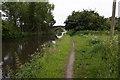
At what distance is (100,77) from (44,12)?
3468cm

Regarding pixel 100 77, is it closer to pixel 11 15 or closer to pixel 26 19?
pixel 11 15

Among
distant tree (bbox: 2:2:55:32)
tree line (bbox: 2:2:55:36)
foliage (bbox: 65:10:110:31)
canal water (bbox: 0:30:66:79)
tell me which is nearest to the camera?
canal water (bbox: 0:30:66:79)

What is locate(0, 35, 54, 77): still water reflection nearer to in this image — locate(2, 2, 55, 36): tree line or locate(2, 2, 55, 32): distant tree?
locate(2, 2, 55, 36): tree line

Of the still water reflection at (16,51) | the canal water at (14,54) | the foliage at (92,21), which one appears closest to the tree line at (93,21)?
the foliage at (92,21)

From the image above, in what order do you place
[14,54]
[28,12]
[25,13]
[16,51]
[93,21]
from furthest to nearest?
[28,12] < [25,13] < [93,21] < [16,51] < [14,54]

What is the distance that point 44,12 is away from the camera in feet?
117

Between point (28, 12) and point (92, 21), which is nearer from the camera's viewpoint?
point (92, 21)

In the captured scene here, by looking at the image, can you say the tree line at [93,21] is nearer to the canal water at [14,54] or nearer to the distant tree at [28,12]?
the canal water at [14,54]

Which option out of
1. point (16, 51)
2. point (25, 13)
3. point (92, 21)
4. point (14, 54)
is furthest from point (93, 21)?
point (25, 13)

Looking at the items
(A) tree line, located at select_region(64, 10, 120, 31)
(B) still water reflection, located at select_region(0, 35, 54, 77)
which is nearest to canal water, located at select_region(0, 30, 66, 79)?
(B) still water reflection, located at select_region(0, 35, 54, 77)

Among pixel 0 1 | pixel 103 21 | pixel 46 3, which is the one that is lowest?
pixel 103 21

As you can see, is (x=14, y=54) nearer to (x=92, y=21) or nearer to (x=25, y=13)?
(x=92, y=21)

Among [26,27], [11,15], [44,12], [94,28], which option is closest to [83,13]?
[94,28]

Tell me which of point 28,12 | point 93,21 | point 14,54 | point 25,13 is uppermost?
point 28,12
